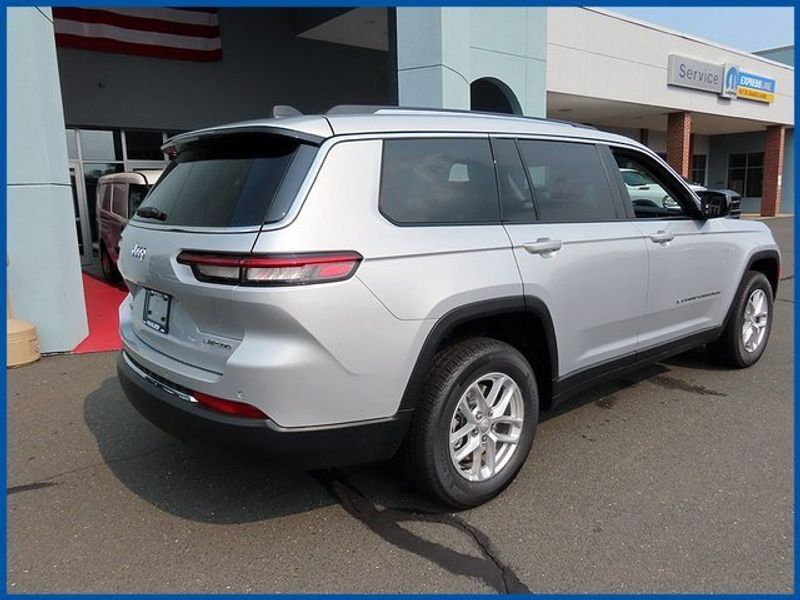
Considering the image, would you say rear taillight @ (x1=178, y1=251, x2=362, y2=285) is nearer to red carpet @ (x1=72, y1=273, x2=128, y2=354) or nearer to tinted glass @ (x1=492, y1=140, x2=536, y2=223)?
tinted glass @ (x1=492, y1=140, x2=536, y2=223)

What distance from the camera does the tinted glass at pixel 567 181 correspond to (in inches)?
134

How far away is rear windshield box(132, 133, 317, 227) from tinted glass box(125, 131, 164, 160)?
10.8m

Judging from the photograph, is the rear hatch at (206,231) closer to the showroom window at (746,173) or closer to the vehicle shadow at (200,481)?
the vehicle shadow at (200,481)

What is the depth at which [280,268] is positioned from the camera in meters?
2.39

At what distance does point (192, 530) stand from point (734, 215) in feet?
15.8

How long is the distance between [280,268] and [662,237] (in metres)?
2.74

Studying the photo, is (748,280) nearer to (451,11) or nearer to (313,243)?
(313,243)

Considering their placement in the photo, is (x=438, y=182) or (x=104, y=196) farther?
(x=104, y=196)

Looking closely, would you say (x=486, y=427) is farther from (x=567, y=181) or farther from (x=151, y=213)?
(x=151, y=213)

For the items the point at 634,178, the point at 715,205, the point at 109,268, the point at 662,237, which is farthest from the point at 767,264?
the point at 109,268

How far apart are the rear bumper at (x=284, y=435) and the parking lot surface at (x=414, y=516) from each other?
16 cm

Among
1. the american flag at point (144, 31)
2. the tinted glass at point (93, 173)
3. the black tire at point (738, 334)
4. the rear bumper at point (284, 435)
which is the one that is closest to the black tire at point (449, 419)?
the rear bumper at point (284, 435)

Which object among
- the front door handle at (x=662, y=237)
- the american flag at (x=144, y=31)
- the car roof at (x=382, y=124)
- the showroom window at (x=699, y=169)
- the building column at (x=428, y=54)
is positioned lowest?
the front door handle at (x=662, y=237)

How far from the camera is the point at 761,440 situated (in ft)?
12.4
